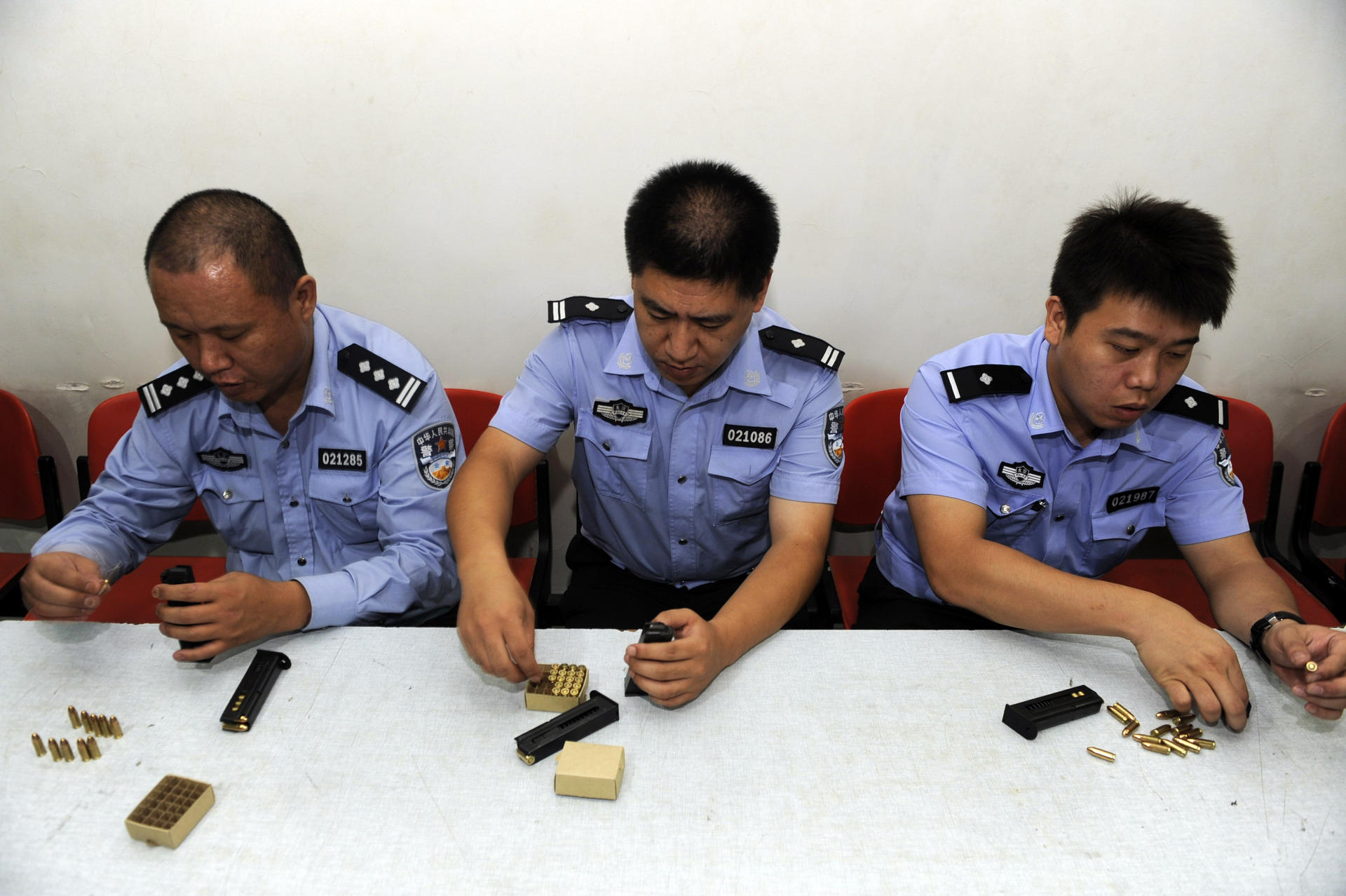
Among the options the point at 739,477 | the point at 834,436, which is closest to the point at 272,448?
the point at 739,477

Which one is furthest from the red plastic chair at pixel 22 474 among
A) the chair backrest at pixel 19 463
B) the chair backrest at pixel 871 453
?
the chair backrest at pixel 871 453

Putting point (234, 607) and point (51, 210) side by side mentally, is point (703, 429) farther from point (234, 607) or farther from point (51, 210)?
point (51, 210)

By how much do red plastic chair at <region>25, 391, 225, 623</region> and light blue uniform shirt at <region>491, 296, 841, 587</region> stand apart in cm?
105

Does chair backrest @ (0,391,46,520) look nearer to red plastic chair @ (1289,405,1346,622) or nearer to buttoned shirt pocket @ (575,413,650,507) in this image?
buttoned shirt pocket @ (575,413,650,507)

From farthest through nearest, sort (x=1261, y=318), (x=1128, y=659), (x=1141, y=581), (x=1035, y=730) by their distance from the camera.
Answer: (x=1261, y=318), (x=1141, y=581), (x=1128, y=659), (x=1035, y=730)

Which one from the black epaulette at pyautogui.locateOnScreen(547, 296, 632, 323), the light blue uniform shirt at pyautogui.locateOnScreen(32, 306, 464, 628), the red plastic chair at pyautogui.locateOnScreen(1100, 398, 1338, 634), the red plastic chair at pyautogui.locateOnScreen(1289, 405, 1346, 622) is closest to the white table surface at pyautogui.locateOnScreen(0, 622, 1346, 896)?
the light blue uniform shirt at pyautogui.locateOnScreen(32, 306, 464, 628)

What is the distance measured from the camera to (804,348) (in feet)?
6.51

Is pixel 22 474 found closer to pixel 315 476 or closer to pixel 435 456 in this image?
pixel 315 476

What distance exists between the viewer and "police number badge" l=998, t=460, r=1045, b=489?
1917 millimetres

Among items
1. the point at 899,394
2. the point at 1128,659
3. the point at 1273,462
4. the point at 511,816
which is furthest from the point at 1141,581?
the point at 511,816

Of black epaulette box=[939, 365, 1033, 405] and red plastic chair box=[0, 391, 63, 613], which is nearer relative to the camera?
black epaulette box=[939, 365, 1033, 405]

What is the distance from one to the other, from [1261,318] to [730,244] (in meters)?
2.00

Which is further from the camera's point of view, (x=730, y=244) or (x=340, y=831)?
(x=730, y=244)

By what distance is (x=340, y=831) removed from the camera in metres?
1.11
